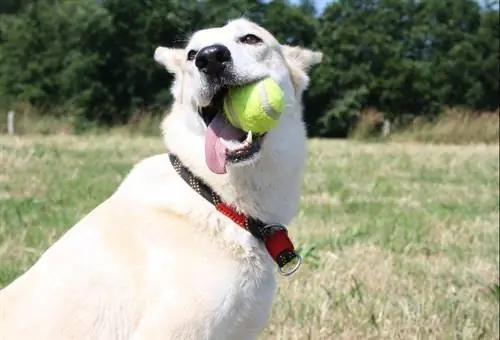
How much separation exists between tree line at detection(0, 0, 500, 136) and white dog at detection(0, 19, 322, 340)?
1631 cm

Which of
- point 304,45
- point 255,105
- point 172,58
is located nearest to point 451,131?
point 304,45

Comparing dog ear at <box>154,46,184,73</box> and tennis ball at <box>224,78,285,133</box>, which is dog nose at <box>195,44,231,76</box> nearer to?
tennis ball at <box>224,78,285,133</box>

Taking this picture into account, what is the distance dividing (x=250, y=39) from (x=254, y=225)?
77cm

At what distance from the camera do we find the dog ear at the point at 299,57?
3031 millimetres

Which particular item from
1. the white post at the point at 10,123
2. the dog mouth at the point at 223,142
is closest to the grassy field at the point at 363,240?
the dog mouth at the point at 223,142

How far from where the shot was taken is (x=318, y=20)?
126 ft

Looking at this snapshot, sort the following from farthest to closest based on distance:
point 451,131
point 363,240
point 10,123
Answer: point 451,131, point 10,123, point 363,240

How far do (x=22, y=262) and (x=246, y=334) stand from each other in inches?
78.3

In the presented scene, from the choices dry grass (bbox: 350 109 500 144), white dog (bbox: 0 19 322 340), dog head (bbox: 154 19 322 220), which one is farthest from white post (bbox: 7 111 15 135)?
white dog (bbox: 0 19 322 340)

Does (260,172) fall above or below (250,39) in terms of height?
below

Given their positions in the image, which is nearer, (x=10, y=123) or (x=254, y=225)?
(x=254, y=225)

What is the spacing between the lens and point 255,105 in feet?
8.13

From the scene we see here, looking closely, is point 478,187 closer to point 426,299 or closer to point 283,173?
point 426,299

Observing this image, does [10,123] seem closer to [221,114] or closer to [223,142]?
[221,114]
